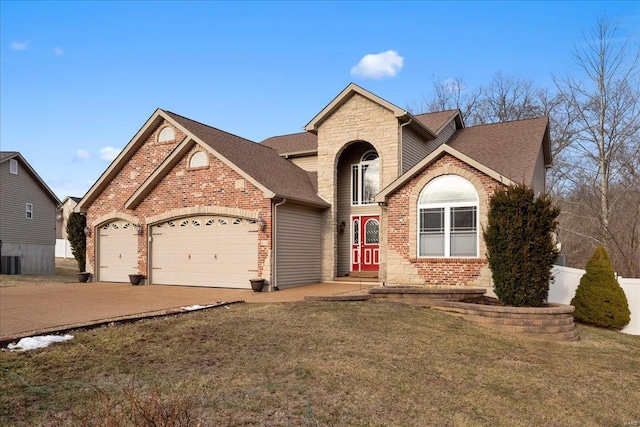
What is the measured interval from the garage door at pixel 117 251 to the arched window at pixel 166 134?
3.76 m

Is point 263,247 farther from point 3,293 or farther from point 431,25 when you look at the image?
point 431,25

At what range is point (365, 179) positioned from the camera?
62.2ft

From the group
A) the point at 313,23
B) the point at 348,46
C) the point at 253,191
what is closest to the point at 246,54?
the point at 313,23

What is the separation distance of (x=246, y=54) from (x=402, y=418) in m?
18.0

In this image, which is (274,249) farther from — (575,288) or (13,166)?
(13,166)

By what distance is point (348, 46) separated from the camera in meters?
21.2

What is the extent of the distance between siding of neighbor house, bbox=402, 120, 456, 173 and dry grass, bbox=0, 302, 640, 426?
8.64m

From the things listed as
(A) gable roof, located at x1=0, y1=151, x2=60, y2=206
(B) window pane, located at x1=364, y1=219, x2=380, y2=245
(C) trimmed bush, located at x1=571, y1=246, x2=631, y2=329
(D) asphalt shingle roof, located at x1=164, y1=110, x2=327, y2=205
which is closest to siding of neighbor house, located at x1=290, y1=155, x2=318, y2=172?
(D) asphalt shingle roof, located at x1=164, y1=110, x2=327, y2=205

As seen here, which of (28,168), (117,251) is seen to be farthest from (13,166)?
(117,251)

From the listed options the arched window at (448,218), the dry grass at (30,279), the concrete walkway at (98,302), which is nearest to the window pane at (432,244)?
the arched window at (448,218)

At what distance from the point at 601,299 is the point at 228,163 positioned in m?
12.5

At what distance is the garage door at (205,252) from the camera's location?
1602cm

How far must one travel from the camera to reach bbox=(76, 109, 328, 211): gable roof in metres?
16.2

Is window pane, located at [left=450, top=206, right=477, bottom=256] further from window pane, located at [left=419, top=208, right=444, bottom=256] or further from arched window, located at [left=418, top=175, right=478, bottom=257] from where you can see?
window pane, located at [left=419, top=208, right=444, bottom=256]
